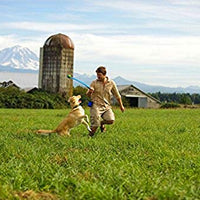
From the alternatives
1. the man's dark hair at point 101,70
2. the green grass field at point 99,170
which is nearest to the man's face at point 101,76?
the man's dark hair at point 101,70

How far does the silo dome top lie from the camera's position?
3091 cm

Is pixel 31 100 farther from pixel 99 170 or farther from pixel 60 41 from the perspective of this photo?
pixel 99 170

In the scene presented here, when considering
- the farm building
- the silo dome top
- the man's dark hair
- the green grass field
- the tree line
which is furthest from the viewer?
the farm building

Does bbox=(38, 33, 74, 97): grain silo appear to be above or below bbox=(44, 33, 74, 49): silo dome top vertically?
below

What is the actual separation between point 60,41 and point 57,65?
167 cm

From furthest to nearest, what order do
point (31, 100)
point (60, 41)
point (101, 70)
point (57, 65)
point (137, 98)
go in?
point (137, 98) < point (60, 41) < point (57, 65) < point (31, 100) < point (101, 70)

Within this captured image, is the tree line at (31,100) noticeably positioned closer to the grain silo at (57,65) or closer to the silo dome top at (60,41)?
the grain silo at (57,65)

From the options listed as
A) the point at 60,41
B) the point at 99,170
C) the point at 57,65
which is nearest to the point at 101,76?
the point at 99,170

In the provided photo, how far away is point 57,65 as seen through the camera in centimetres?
3077

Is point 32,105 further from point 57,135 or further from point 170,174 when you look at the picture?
point 170,174

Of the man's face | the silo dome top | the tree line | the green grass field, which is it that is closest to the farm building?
the silo dome top

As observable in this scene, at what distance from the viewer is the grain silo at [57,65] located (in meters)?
30.7

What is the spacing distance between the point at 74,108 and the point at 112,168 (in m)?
4.36

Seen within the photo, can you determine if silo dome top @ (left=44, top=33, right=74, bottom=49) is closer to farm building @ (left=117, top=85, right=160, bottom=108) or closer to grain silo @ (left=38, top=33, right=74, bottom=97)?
grain silo @ (left=38, top=33, right=74, bottom=97)
